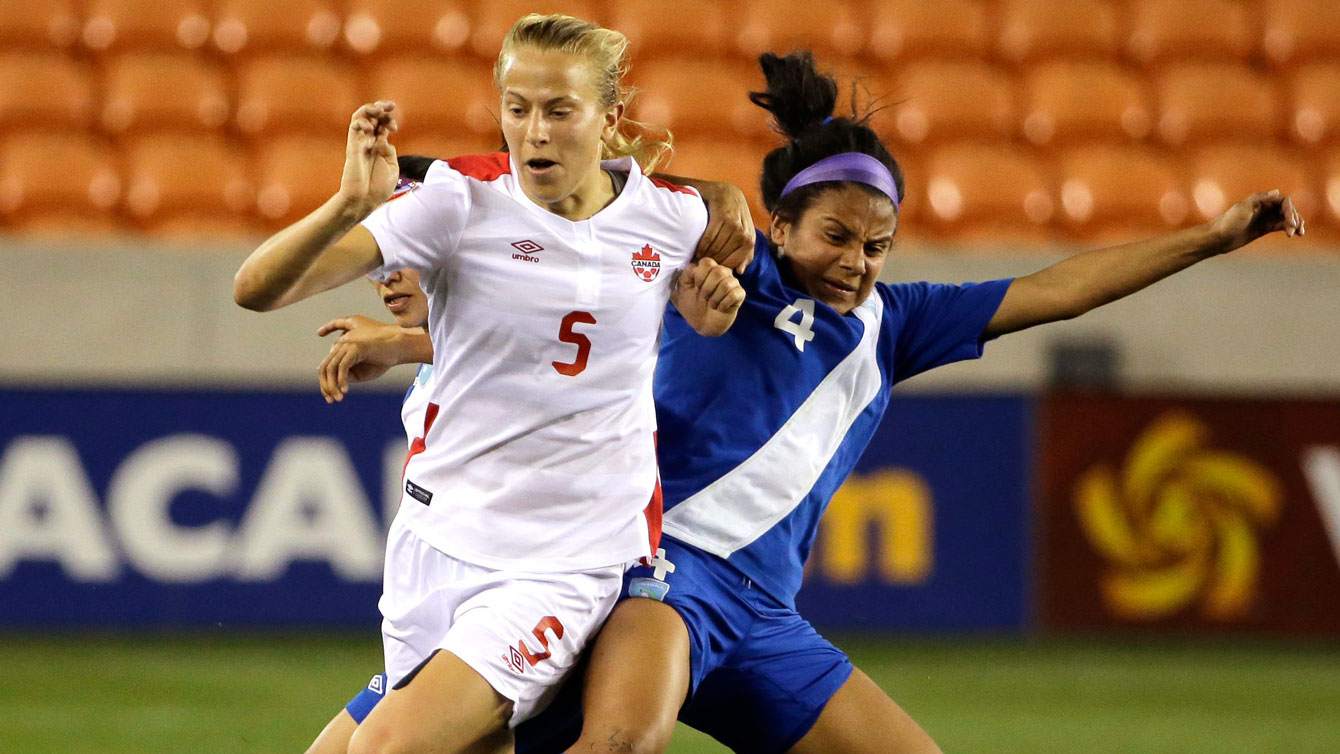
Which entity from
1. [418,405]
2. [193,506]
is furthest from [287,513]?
[418,405]

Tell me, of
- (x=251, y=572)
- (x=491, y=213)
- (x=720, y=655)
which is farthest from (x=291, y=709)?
(x=491, y=213)

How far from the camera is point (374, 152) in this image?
8.87 feet

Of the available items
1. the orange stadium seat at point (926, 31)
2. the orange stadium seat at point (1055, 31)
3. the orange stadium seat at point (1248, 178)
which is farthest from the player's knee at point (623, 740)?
the orange stadium seat at point (1055, 31)

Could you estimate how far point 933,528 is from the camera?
7156 mm

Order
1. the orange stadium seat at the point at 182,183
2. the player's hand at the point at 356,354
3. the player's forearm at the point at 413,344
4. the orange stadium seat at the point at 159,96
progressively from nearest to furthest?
1. the player's hand at the point at 356,354
2. the player's forearm at the point at 413,344
3. the orange stadium seat at the point at 182,183
4. the orange stadium seat at the point at 159,96

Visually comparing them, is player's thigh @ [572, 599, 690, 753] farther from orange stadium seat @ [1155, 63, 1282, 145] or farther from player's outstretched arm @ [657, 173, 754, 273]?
orange stadium seat @ [1155, 63, 1282, 145]

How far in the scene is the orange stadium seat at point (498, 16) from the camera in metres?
9.16

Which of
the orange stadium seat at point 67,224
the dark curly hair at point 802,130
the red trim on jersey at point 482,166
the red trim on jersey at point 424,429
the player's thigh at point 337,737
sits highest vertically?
the orange stadium seat at point 67,224

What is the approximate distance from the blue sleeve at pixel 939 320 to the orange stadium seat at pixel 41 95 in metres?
5.99

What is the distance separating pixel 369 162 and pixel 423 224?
253mm

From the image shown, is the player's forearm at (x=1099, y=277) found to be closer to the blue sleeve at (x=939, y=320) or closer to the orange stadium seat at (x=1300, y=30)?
the blue sleeve at (x=939, y=320)

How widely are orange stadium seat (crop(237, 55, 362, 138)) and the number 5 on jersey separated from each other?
5859 millimetres

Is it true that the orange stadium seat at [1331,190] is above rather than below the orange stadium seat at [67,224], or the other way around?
above

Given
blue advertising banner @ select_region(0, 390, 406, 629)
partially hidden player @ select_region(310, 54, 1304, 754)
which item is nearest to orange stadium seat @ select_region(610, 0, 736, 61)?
blue advertising banner @ select_region(0, 390, 406, 629)
